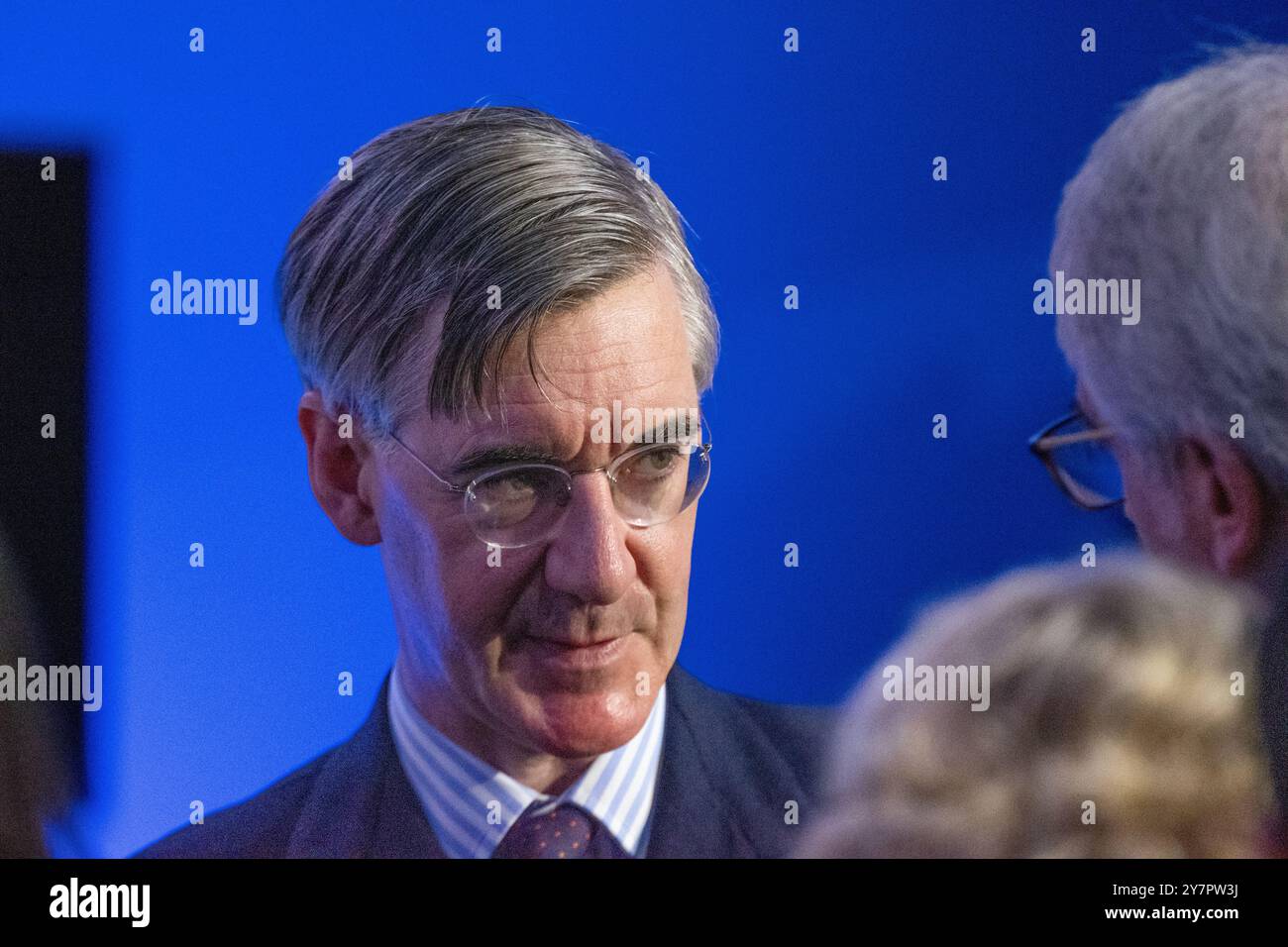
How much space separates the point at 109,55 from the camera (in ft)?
8.79

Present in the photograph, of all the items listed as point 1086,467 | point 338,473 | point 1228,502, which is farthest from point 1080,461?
point 338,473

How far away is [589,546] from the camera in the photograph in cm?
253

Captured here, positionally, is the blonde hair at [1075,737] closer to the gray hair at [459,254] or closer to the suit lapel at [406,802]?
the suit lapel at [406,802]

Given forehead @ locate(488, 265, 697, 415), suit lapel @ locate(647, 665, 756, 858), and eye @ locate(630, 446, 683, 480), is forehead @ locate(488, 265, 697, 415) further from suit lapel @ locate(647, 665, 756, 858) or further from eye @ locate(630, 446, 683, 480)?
suit lapel @ locate(647, 665, 756, 858)

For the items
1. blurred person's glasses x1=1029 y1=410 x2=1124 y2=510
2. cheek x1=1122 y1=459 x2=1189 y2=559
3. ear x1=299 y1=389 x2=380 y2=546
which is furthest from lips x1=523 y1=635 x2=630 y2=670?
cheek x1=1122 y1=459 x2=1189 y2=559

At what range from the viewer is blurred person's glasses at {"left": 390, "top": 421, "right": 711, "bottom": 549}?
2.54 metres

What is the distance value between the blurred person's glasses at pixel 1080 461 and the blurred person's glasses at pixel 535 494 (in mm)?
811

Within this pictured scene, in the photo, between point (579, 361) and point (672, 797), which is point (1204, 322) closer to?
point (579, 361)

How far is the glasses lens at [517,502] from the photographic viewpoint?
2533 mm

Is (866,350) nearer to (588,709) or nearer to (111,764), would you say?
(588,709)

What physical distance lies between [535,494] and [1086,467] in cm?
113

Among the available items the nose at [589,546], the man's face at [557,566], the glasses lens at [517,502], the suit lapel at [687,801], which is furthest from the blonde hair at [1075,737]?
the glasses lens at [517,502]

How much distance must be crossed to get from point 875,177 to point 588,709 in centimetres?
124
